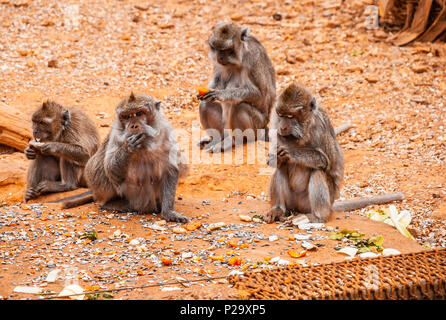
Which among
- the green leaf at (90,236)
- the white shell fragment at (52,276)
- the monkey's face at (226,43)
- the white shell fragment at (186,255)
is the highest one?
the monkey's face at (226,43)

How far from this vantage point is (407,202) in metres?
8.18

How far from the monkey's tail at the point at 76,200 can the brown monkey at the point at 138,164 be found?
0.6 inches

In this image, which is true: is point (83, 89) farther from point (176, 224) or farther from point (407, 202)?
point (407, 202)

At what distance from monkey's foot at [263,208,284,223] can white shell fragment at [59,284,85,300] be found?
277 centimetres

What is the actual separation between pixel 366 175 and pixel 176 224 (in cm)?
404

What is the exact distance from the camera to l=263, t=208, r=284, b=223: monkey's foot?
6.84 metres

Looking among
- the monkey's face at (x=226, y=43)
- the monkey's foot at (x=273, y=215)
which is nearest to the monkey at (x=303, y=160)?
the monkey's foot at (x=273, y=215)

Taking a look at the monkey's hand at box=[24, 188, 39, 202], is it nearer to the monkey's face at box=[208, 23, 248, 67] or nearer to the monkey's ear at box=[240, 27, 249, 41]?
the monkey's face at box=[208, 23, 248, 67]

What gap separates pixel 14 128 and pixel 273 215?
212 inches

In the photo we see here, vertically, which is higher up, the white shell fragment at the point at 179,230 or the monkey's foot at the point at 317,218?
the monkey's foot at the point at 317,218

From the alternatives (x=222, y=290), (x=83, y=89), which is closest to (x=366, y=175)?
(x=222, y=290)

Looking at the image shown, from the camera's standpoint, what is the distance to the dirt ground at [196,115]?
18.5ft

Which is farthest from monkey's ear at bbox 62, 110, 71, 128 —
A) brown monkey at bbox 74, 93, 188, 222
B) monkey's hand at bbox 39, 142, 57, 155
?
brown monkey at bbox 74, 93, 188, 222

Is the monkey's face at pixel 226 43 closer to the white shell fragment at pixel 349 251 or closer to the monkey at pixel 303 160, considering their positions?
the monkey at pixel 303 160
